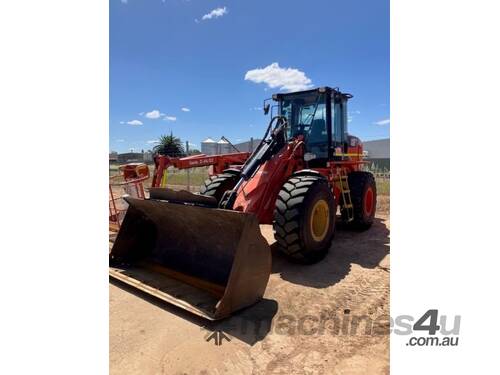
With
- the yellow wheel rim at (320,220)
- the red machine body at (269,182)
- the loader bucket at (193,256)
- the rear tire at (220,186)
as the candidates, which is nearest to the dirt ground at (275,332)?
the loader bucket at (193,256)

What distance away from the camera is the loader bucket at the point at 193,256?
10.4 ft

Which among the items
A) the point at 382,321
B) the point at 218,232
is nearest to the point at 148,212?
the point at 218,232

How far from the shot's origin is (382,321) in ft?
10.5

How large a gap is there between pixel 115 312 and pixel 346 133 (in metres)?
5.05

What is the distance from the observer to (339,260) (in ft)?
15.8

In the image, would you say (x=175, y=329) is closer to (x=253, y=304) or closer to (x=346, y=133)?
(x=253, y=304)

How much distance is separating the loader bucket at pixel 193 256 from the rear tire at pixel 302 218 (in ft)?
2.47

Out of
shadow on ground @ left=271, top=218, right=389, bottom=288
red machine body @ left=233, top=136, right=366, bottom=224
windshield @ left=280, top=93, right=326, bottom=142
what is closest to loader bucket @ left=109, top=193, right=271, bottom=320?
red machine body @ left=233, top=136, right=366, bottom=224

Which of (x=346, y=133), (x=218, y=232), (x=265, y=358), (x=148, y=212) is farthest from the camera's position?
(x=346, y=133)

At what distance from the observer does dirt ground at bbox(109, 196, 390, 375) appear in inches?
101

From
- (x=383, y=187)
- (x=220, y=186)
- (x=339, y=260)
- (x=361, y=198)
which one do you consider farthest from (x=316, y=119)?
(x=383, y=187)

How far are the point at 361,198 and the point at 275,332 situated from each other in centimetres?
398

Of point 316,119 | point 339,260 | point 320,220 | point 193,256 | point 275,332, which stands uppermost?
point 316,119

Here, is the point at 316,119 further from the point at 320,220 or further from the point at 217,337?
the point at 217,337
